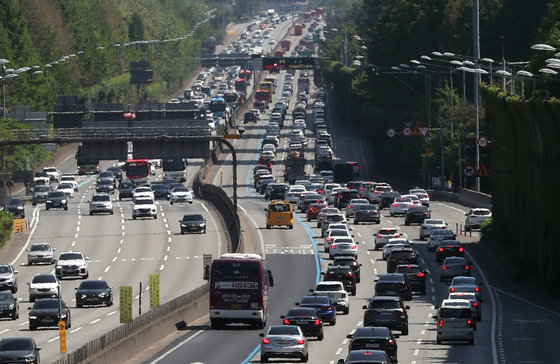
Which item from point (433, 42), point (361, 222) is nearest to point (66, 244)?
point (361, 222)

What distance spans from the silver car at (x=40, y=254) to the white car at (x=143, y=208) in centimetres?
2568

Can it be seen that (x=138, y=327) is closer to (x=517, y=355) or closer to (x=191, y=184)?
(x=517, y=355)

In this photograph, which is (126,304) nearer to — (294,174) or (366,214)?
(366,214)

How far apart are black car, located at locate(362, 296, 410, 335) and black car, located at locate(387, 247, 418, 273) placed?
72.4 feet

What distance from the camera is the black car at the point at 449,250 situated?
90688mm

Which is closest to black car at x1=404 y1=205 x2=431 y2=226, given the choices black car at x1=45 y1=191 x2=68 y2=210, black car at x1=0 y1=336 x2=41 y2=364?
black car at x1=45 y1=191 x2=68 y2=210

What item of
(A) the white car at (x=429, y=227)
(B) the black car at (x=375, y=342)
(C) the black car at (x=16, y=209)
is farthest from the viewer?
(C) the black car at (x=16, y=209)

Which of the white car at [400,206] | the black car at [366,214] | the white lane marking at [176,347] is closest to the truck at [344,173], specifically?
the white car at [400,206]

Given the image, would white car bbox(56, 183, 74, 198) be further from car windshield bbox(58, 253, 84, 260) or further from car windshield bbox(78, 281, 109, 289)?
car windshield bbox(78, 281, 109, 289)

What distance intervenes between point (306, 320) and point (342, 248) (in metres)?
33.8

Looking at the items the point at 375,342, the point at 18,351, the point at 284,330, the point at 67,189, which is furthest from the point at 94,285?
the point at 67,189

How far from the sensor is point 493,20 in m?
160

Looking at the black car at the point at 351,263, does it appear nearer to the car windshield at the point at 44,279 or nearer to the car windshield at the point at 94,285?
the car windshield at the point at 94,285

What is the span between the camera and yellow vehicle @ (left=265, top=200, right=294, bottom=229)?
370 feet
